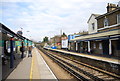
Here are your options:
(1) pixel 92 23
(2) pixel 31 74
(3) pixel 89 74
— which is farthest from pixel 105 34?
(2) pixel 31 74

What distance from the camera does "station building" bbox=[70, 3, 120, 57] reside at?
60.4 feet

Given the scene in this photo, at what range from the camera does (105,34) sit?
20078 mm

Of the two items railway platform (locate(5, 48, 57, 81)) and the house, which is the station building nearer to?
the house

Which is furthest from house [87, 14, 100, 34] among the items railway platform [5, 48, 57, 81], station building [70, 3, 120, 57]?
railway platform [5, 48, 57, 81]

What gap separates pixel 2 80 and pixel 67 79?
13.0 ft

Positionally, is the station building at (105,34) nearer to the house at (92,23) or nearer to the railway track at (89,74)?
the house at (92,23)

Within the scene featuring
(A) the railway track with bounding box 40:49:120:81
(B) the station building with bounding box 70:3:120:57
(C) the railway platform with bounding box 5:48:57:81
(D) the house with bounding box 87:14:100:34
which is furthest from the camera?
(D) the house with bounding box 87:14:100:34

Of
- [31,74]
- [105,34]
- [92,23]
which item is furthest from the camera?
[92,23]

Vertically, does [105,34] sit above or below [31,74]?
above

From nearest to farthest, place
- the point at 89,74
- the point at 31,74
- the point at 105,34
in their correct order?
1. the point at 89,74
2. the point at 31,74
3. the point at 105,34

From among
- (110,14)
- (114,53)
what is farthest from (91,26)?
(114,53)

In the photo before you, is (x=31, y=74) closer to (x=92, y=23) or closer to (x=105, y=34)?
(x=105, y=34)

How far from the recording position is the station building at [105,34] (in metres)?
18.4

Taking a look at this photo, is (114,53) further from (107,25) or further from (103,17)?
(103,17)
